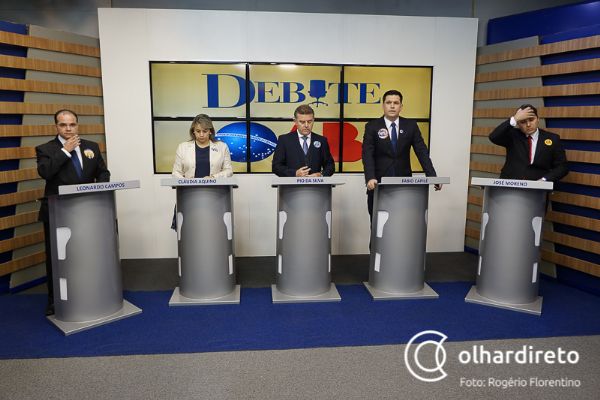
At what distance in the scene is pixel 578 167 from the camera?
4.44m

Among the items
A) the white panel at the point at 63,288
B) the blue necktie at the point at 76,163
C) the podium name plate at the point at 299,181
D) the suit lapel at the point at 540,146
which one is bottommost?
the white panel at the point at 63,288

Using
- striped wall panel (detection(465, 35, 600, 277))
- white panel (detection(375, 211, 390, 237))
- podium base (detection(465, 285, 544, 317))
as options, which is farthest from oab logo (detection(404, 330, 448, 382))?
striped wall panel (detection(465, 35, 600, 277))

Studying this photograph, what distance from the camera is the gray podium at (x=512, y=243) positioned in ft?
12.5

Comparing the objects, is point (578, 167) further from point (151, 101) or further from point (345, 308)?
point (151, 101)

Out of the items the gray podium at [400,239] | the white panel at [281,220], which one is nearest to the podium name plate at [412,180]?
the gray podium at [400,239]

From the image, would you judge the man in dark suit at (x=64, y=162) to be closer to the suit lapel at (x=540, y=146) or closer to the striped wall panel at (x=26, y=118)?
the striped wall panel at (x=26, y=118)

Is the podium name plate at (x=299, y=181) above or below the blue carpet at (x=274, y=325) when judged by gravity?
above

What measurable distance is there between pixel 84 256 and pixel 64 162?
74cm

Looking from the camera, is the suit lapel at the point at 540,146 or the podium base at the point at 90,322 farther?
the suit lapel at the point at 540,146

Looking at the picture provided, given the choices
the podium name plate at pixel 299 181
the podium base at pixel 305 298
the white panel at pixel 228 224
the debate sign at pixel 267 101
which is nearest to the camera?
the podium name plate at pixel 299 181

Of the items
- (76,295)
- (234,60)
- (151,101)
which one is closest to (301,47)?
(234,60)

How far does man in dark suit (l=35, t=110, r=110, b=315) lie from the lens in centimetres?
346

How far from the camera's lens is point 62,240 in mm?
3402

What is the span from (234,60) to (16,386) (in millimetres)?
3796
